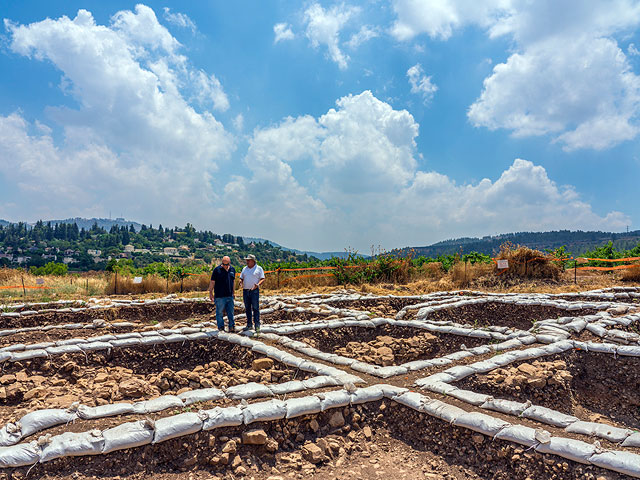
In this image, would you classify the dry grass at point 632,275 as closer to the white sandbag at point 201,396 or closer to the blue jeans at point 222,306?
the blue jeans at point 222,306

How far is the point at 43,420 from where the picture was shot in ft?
11.1

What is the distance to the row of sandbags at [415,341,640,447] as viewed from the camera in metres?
3.42

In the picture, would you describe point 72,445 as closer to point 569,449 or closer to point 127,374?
point 127,374

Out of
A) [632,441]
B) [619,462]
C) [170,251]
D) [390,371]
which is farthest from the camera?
[170,251]

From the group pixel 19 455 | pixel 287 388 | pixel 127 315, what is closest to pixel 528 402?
pixel 287 388

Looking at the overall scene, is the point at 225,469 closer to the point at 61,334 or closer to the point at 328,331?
the point at 328,331

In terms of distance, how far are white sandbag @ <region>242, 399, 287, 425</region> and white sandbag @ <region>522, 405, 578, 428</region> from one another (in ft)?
7.32

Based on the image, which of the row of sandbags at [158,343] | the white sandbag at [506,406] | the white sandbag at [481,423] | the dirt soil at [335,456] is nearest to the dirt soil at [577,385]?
the white sandbag at [506,406]

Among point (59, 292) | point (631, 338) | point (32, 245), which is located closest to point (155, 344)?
point (631, 338)

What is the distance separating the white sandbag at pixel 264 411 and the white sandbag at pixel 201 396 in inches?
17.0

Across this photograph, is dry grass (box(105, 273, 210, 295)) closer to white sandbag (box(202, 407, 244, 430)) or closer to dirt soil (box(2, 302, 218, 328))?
dirt soil (box(2, 302, 218, 328))

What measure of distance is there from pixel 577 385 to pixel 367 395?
118 inches

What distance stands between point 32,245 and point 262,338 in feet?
273

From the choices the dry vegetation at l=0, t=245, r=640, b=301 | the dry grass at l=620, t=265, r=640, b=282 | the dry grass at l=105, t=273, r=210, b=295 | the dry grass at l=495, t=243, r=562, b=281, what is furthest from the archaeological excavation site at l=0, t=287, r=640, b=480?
A: the dry grass at l=620, t=265, r=640, b=282
